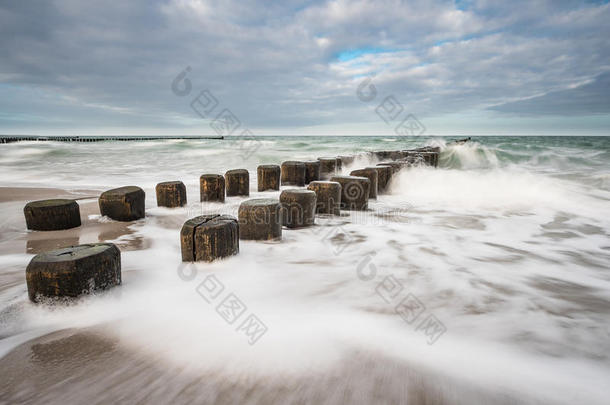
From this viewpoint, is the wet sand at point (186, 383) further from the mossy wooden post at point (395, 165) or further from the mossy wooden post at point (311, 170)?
the mossy wooden post at point (395, 165)

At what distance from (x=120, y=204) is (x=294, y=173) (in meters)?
2.97

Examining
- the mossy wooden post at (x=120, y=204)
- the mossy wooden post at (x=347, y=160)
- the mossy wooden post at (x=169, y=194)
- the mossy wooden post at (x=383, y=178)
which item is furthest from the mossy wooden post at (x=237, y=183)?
the mossy wooden post at (x=347, y=160)

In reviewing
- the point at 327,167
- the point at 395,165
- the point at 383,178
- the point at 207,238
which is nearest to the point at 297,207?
the point at 207,238

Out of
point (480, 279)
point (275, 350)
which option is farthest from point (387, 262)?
point (275, 350)

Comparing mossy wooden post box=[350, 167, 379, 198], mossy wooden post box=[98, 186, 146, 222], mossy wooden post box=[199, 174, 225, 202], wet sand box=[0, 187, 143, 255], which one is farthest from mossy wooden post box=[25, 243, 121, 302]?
mossy wooden post box=[350, 167, 379, 198]

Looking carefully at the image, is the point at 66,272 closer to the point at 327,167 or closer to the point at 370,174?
the point at 370,174

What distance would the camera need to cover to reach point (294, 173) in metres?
5.73

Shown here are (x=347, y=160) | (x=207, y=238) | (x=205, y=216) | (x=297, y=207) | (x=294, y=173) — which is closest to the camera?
(x=207, y=238)

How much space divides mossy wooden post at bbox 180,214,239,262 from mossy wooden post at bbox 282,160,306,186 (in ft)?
11.4

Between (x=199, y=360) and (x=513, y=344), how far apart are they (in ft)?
4.73

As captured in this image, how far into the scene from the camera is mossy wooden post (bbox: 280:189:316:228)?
10.9 ft

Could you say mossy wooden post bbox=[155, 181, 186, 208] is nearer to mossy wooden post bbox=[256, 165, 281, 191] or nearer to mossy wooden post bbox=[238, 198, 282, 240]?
mossy wooden post bbox=[256, 165, 281, 191]

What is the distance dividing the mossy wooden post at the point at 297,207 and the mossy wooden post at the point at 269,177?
6.36 feet

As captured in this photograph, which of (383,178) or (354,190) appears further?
(383,178)
